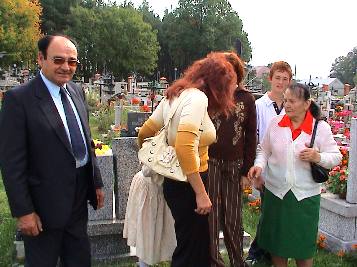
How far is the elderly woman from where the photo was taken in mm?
3152

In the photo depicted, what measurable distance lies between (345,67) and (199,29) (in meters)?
40.7

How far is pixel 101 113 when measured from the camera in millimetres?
13766

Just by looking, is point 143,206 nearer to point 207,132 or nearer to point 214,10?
point 207,132

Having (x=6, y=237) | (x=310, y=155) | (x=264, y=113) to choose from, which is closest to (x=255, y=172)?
(x=310, y=155)

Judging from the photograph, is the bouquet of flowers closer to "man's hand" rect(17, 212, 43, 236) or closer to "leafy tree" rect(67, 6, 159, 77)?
"man's hand" rect(17, 212, 43, 236)

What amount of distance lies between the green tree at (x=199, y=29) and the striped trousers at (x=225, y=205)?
163ft

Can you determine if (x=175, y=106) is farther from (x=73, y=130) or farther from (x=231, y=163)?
(x=231, y=163)

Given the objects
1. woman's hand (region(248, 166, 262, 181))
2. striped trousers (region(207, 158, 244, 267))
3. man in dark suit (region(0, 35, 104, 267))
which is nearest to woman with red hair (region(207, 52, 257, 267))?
striped trousers (region(207, 158, 244, 267))

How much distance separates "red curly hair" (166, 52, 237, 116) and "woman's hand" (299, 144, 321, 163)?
76 centimetres

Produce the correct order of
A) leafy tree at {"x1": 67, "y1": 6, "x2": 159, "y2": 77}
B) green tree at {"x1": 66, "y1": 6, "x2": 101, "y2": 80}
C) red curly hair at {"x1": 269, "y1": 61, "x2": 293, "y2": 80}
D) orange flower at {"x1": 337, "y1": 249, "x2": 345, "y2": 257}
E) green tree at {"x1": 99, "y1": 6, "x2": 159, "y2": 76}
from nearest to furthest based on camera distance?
red curly hair at {"x1": 269, "y1": 61, "x2": 293, "y2": 80}, orange flower at {"x1": 337, "y1": 249, "x2": 345, "y2": 257}, green tree at {"x1": 66, "y1": 6, "x2": 101, "y2": 80}, leafy tree at {"x1": 67, "y1": 6, "x2": 159, "y2": 77}, green tree at {"x1": 99, "y1": 6, "x2": 159, "y2": 76}

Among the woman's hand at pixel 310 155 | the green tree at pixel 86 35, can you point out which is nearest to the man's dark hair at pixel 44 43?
the woman's hand at pixel 310 155

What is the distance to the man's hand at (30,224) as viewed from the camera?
2.42m

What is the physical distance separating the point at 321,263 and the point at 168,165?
8.02 feet

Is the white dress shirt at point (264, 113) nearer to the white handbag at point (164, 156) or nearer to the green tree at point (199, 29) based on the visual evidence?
the white handbag at point (164, 156)
